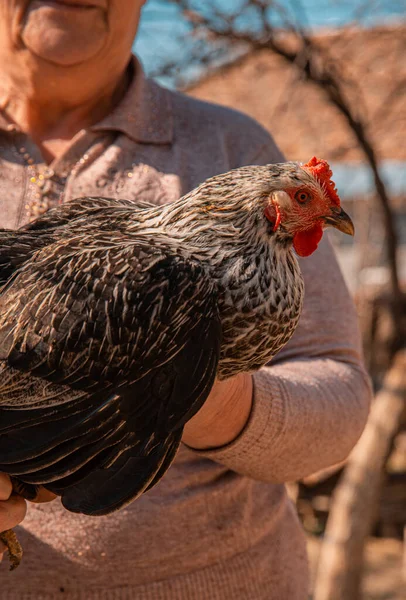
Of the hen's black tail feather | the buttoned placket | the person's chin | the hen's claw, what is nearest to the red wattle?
the hen's black tail feather

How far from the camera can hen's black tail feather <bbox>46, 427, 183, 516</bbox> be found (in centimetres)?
120

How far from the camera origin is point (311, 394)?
1.67m

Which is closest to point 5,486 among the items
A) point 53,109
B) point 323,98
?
point 53,109

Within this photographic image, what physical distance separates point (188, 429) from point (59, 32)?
90 centimetres

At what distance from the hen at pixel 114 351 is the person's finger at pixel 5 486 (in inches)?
1.4

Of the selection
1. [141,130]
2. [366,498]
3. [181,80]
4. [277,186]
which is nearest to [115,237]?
[277,186]

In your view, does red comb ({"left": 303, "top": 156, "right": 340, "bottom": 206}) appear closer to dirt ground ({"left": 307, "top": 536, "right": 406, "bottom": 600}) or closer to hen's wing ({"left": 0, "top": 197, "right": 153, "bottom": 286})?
hen's wing ({"left": 0, "top": 197, "right": 153, "bottom": 286})

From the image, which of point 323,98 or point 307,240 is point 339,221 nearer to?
point 307,240

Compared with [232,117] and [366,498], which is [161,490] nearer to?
[232,117]

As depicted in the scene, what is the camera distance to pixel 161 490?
168 cm

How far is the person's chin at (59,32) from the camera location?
5.52 feet

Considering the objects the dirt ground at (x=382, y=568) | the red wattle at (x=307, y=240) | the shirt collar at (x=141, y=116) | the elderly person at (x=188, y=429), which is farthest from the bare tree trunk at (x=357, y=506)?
the red wattle at (x=307, y=240)

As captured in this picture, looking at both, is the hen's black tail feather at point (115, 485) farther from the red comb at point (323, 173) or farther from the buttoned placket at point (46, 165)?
the buttoned placket at point (46, 165)

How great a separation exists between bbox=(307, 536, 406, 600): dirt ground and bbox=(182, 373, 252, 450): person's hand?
4.43m
